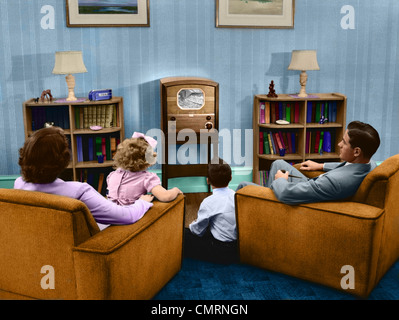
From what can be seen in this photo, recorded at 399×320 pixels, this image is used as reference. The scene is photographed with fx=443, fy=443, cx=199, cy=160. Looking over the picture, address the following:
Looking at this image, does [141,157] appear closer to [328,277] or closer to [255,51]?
[328,277]

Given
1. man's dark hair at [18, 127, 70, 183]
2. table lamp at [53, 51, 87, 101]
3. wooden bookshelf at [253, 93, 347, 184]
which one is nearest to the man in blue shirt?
man's dark hair at [18, 127, 70, 183]

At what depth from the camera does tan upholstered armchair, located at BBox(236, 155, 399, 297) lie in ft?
7.79

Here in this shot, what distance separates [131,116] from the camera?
4.62 meters

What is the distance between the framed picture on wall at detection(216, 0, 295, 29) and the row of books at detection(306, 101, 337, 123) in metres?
0.87

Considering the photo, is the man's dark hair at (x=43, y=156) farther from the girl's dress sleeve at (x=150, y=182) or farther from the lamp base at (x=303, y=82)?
the lamp base at (x=303, y=82)

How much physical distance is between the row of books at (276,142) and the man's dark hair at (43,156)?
2.83 metres

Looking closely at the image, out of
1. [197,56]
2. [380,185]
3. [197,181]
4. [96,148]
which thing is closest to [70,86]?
[96,148]

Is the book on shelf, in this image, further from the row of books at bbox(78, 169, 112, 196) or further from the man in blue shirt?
the man in blue shirt

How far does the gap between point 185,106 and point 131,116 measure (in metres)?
0.71

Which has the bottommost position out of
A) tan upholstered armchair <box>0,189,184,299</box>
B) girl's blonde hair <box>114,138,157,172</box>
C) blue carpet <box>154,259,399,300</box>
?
blue carpet <box>154,259,399,300</box>

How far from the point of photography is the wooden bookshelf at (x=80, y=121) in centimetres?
413

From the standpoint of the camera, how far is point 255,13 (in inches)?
179
